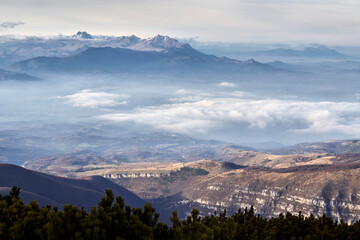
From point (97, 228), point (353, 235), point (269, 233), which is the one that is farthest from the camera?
point (353, 235)

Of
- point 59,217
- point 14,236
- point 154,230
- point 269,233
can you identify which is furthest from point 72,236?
point 269,233

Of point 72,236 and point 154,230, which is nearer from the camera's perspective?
point 72,236

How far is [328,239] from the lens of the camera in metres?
59.1

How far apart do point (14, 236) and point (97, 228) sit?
6.30 meters

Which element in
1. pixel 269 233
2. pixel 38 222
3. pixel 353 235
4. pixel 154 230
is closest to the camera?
pixel 38 222

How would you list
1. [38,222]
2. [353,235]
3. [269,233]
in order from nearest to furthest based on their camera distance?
[38,222] → [269,233] → [353,235]

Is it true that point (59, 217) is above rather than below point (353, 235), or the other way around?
above

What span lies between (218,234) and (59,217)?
483 inches

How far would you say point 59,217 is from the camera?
119 ft

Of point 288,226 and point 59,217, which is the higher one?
point 59,217

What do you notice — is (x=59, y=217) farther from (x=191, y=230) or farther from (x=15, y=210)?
(x=191, y=230)

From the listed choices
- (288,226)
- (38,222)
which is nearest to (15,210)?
(38,222)

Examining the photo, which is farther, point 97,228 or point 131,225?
point 131,225

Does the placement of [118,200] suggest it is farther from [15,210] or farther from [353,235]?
[353,235]
